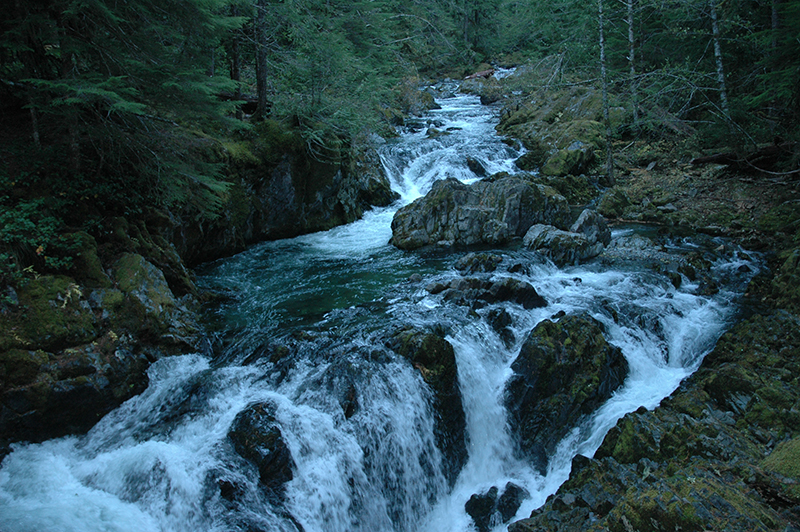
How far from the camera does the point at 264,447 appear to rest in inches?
217

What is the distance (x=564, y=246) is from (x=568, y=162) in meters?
8.93

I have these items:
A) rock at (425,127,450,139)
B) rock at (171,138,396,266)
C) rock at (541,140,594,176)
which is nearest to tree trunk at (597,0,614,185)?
rock at (541,140,594,176)

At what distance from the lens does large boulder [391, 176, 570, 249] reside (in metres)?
14.3

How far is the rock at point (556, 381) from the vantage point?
709 cm

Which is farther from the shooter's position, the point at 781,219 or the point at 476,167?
the point at 476,167

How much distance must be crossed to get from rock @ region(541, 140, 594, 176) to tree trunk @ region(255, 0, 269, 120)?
12952mm

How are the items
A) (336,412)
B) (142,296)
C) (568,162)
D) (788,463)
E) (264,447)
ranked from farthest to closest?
(568,162) < (142,296) < (336,412) < (264,447) < (788,463)

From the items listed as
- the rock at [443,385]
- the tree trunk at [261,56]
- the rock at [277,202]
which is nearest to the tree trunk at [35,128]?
the rock at [277,202]

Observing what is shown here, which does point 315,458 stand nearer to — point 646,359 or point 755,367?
point 646,359

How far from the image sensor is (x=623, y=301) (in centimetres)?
962

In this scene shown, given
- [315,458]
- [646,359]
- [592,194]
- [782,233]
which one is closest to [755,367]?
[646,359]

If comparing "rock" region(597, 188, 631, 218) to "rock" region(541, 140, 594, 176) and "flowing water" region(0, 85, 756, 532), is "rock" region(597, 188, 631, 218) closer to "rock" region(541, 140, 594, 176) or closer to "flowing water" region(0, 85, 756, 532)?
"rock" region(541, 140, 594, 176)

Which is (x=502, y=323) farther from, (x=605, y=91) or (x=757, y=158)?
(x=605, y=91)

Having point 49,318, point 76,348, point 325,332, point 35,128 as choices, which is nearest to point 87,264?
point 49,318
